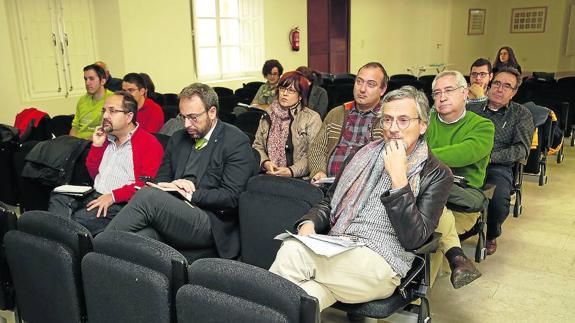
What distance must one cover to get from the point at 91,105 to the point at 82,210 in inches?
74.4

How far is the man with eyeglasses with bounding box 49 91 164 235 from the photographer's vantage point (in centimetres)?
289

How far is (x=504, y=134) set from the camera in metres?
3.49

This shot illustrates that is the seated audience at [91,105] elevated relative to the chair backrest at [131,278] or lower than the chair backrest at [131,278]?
elevated

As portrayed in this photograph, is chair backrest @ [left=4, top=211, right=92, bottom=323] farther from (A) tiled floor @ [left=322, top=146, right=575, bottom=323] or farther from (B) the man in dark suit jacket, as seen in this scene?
(A) tiled floor @ [left=322, top=146, right=575, bottom=323]

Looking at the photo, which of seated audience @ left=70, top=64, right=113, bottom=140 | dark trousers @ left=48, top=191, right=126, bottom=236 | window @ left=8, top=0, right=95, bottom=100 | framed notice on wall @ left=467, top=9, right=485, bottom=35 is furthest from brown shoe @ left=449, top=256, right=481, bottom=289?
framed notice on wall @ left=467, top=9, right=485, bottom=35

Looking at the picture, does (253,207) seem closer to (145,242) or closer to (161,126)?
(145,242)

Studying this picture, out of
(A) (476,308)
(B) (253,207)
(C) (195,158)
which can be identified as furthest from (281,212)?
(A) (476,308)

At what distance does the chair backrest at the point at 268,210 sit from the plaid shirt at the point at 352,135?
0.81m

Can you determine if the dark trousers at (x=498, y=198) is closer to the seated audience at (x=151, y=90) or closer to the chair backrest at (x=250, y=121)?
the chair backrest at (x=250, y=121)

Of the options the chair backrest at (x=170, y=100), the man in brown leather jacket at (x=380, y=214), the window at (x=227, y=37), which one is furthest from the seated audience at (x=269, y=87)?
the man in brown leather jacket at (x=380, y=214)

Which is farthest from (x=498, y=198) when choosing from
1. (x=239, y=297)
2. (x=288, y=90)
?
(x=239, y=297)

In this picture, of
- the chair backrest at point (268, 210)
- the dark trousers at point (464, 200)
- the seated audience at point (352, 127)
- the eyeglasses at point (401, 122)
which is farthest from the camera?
the seated audience at point (352, 127)

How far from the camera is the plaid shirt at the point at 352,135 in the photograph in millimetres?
3182

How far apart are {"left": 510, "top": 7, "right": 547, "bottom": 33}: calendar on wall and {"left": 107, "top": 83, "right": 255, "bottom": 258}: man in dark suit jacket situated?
52.6 ft
